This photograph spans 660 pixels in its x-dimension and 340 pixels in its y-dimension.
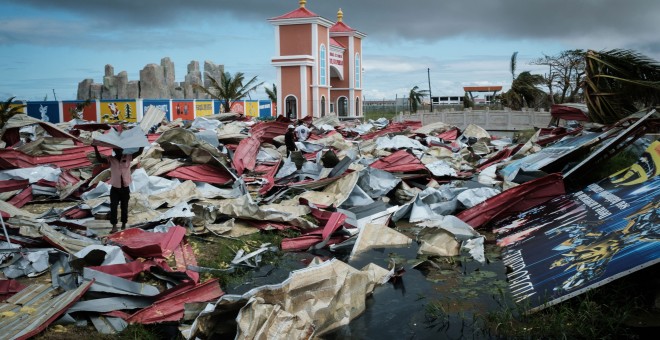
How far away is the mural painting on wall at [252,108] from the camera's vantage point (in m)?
34.5

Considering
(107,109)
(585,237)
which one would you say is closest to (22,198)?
(585,237)

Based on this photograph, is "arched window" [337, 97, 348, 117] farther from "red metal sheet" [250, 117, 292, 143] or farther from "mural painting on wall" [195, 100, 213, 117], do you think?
"red metal sheet" [250, 117, 292, 143]

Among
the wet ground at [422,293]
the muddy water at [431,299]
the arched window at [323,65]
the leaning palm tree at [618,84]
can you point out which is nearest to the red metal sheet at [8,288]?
the wet ground at [422,293]

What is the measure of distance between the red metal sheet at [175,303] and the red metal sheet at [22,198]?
487 cm

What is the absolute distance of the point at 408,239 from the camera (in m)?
6.65

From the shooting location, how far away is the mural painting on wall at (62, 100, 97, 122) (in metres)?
26.4

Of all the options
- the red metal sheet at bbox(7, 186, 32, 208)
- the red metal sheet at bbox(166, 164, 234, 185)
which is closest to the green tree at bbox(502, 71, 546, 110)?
the red metal sheet at bbox(166, 164, 234, 185)

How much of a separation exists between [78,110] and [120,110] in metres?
1.98

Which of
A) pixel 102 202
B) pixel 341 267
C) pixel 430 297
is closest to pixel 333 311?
pixel 341 267

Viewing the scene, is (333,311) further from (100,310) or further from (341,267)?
(100,310)

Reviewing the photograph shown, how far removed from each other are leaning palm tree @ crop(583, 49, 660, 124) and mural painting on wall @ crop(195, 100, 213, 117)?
21.8 m

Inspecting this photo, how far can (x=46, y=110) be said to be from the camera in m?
27.0

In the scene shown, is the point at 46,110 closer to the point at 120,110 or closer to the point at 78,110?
the point at 78,110

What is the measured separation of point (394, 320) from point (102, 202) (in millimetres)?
4639
